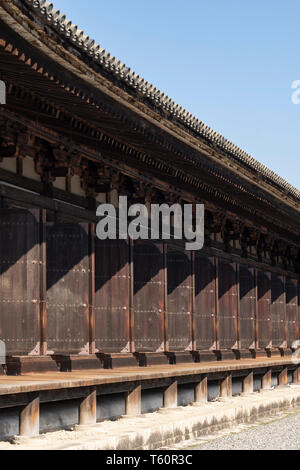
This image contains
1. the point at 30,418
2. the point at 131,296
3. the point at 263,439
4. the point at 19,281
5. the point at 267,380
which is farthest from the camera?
the point at 267,380

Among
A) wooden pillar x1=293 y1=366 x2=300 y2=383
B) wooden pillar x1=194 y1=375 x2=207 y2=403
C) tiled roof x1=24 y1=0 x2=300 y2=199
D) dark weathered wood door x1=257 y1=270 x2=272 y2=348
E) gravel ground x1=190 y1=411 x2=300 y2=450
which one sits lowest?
gravel ground x1=190 y1=411 x2=300 y2=450

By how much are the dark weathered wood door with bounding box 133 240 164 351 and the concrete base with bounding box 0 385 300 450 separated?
2017mm

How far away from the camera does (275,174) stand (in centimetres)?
2484

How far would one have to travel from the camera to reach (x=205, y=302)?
73.7ft

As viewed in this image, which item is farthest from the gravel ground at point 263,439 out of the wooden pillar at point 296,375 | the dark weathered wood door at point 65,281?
the wooden pillar at point 296,375

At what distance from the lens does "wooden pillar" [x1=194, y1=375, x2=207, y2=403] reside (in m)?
17.5

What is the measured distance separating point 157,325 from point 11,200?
5.70 m

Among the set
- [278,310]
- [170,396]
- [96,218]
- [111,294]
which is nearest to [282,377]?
[278,310]

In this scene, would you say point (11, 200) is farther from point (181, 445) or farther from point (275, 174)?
point (275, 174)

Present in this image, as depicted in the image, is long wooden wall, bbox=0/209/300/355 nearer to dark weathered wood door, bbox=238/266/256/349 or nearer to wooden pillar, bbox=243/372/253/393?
dark weathered wood door, bbox=238/266/256/349

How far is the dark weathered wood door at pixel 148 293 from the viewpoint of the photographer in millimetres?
18594

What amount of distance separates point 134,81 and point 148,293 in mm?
5239

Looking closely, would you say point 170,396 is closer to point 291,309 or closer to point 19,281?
point 19,281

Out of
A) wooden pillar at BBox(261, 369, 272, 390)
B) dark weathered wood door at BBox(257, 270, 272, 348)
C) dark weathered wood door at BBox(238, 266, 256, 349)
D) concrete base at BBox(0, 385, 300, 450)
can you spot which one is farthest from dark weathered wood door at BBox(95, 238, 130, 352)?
dark weathered wood door at BBox(257, 270, 272, 348)
